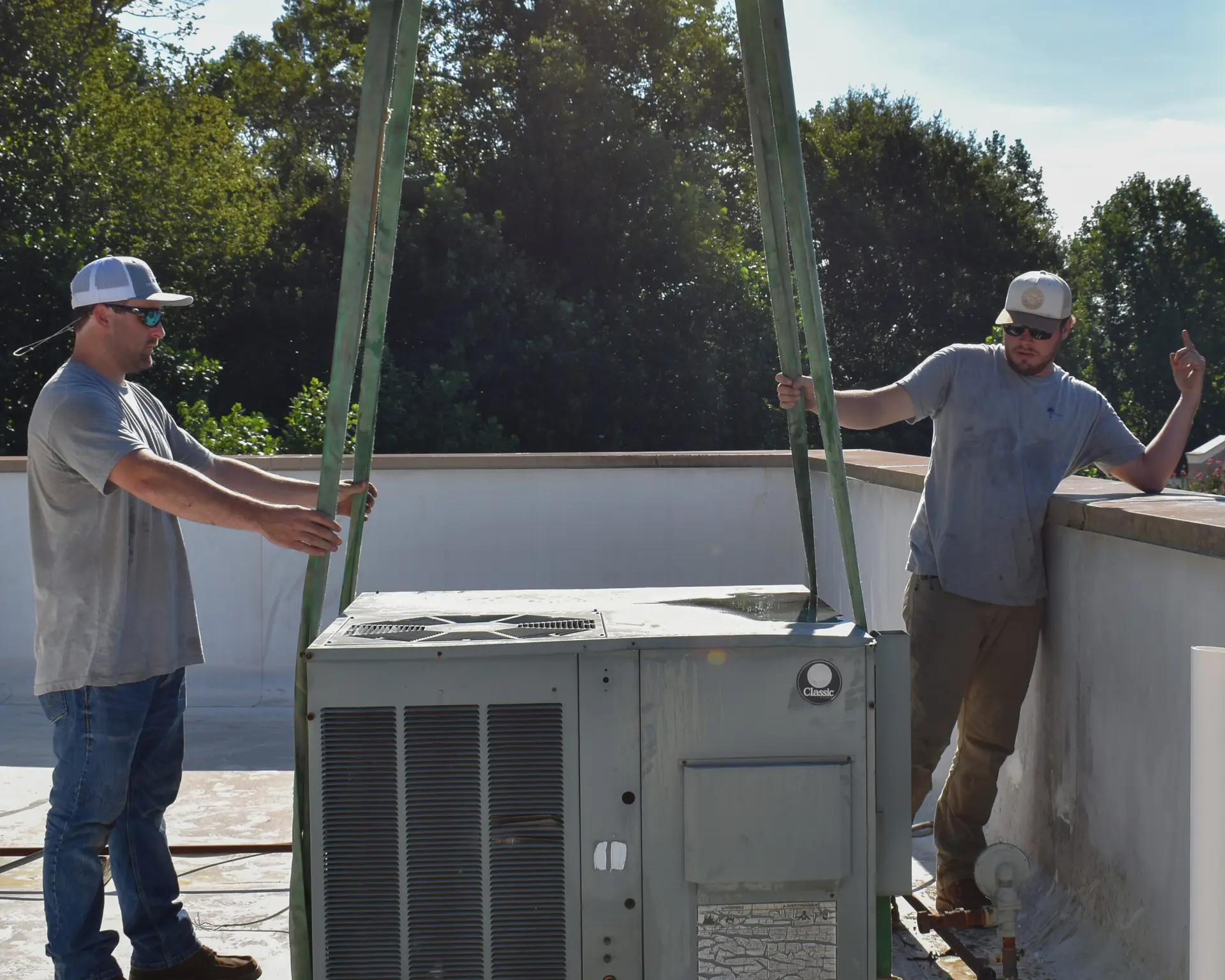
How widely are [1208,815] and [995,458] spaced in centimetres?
227

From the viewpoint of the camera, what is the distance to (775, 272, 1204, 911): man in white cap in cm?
349

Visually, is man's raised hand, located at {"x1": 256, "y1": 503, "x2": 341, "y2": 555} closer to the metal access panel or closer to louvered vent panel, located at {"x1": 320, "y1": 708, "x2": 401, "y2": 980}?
louvered vent panel, located at {"x1": 320, "y1": 708, "x2": 401, "y2": 980}

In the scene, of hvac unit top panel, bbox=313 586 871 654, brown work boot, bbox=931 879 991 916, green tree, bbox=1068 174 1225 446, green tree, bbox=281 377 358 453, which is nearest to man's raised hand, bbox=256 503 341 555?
hvac unit top panel, bbox=313 586 871 654

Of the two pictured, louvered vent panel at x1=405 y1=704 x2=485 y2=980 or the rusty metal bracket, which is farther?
the rusty metal bracket

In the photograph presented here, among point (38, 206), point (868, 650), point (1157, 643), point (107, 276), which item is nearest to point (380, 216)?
point (107, 276)

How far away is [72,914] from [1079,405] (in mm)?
2843

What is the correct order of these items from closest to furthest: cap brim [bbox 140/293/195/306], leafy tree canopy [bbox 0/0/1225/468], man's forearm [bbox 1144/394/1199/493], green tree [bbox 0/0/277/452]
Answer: cap brim [bbox 140/293/195/306] < man's forearm [bbox 1144/394/1199/493] < green tree [bbox 0/0/277/452] < leafy tree canopy [bbox 0/0/1225/468]

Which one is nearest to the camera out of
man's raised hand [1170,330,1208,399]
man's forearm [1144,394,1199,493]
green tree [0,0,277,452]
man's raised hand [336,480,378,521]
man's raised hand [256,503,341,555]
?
man's raised hand [256,503,341,555]

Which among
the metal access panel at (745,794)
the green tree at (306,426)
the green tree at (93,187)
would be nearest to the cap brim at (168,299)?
the metal access panel at (745,794)

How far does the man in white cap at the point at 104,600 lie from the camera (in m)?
2.90

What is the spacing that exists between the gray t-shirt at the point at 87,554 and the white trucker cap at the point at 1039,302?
227 cm

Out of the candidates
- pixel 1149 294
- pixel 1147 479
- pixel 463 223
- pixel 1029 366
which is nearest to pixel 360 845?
pixel 1029 366

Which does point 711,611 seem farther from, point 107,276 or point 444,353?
point 444,353

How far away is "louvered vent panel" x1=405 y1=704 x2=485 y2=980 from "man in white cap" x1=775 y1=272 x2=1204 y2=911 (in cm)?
149
